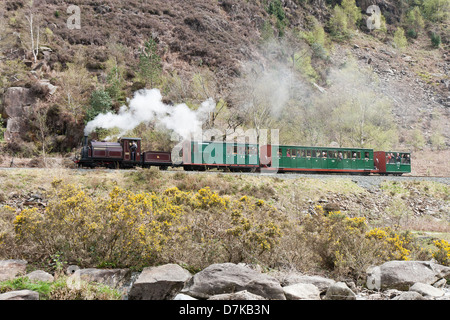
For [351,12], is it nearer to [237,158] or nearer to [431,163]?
[431,163]

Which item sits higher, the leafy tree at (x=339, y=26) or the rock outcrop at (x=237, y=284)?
the leafy tree at (x=339, y=26)

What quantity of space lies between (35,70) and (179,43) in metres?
24.5

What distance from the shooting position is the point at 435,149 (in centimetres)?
5206

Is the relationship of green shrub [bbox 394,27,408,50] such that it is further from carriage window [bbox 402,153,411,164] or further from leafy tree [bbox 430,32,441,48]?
carriage window [bbox 402,153,411,164]

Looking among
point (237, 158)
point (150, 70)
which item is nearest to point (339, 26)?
point (150, 70)

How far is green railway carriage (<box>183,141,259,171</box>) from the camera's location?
22.3 meters

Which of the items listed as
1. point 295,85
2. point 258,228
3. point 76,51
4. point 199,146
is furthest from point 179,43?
point 258,228

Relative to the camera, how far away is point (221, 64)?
187 feet

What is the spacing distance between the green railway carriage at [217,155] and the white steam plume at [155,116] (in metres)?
7.51

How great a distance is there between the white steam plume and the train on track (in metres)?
7.61

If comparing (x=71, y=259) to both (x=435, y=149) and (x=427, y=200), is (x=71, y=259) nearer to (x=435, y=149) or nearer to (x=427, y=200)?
(x=427, y=200)

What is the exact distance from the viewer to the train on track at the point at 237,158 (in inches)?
822

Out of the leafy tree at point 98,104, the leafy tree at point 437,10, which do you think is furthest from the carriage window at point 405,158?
the leafy tree at point 437,10

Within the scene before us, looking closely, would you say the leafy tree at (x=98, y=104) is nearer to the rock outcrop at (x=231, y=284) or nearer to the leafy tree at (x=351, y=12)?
the rock outcrop at (x=231, y=284)
